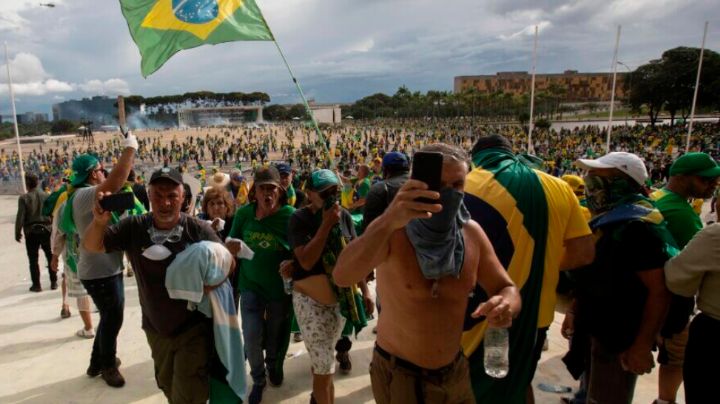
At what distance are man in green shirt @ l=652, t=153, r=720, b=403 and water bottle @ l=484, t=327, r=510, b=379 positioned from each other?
4.84 ft

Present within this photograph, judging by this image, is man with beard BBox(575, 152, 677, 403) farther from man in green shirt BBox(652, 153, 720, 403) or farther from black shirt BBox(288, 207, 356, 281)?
black shirt BBox(288, 207, 356, 281)

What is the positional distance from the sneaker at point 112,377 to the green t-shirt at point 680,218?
12.3ft

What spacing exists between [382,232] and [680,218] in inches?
84.2

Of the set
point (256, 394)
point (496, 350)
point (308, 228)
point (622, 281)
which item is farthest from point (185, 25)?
point (622, 281)

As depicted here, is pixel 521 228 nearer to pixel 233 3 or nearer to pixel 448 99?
pixel 233 3

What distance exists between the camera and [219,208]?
3.83 m

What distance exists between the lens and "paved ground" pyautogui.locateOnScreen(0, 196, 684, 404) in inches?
119

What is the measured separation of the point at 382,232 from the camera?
4.49 feet

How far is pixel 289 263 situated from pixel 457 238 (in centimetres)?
142

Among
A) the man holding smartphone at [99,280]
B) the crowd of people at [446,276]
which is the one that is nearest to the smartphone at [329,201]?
the crowd of people at [446,276]

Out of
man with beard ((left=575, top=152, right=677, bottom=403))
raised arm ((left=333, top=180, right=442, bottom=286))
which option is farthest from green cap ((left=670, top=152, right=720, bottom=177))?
raised arm ((left=333, top=180, right=442, bottom=286))

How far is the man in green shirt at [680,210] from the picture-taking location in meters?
2.53

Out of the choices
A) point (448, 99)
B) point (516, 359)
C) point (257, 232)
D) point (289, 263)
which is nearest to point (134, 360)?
point (257, 232)

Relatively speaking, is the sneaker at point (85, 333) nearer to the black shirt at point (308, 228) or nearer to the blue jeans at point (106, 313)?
the blue jeans at point (106, 313)
